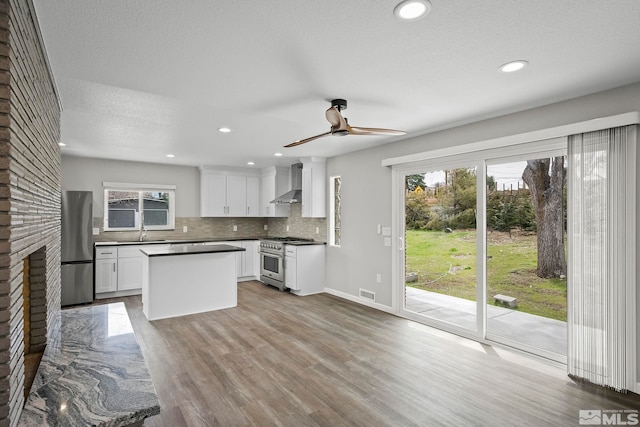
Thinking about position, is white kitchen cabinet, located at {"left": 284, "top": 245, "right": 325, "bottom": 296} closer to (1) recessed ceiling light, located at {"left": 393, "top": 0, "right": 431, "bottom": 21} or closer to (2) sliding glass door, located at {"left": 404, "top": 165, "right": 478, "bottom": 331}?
(2) sliding glass door, located at {"left": 404, "top": 165, "right": 478, "bottom": 331}

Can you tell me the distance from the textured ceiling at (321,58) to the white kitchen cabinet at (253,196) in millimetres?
3778

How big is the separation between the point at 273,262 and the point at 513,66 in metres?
5.05

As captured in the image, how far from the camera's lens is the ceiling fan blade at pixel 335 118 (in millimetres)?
2828

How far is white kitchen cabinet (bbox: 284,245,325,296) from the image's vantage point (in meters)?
5.87

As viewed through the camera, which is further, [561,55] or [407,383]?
[407,383]

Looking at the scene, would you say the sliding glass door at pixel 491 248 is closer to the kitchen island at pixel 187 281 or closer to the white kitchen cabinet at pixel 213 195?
the kitchen island at pixel 187 281

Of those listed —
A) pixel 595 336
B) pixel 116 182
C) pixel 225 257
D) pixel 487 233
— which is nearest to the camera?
pixel 595 336

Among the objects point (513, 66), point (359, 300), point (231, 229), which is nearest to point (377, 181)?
point (359, 300)

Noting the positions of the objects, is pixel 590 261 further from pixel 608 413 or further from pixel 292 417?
pixel 292 417

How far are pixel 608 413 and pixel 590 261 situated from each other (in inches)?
43.8

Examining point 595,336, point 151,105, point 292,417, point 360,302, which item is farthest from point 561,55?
point 360,302

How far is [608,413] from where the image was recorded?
2.35m

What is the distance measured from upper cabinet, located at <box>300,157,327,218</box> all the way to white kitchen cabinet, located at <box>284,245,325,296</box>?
2.09 feet

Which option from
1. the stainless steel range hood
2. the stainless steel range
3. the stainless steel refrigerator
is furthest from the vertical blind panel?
the stainless steel refrigerator
